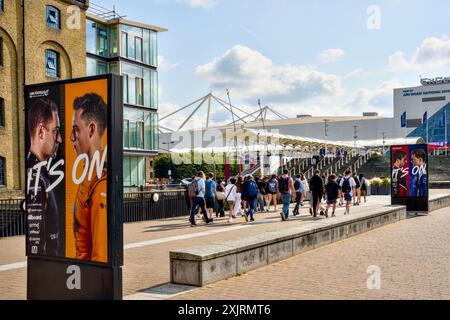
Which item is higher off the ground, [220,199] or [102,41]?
[102,41]

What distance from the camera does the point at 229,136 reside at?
148 ft

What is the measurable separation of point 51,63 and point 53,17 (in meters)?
2.61

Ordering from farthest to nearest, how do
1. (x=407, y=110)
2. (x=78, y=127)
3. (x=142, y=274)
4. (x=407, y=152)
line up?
(x=407, y=110) < (x=407, y=152) < (x=142, y=274) < (x=78, y=127)

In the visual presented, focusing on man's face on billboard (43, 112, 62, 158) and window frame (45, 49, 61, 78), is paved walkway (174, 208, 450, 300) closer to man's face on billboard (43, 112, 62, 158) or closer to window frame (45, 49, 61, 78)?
man's face on billboard (43, 112, 62, 158)

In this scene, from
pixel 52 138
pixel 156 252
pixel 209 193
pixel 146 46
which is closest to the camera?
pixel 52 138

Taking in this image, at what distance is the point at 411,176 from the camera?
21062mm

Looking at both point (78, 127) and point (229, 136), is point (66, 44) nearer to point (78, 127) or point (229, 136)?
point (229, 136)

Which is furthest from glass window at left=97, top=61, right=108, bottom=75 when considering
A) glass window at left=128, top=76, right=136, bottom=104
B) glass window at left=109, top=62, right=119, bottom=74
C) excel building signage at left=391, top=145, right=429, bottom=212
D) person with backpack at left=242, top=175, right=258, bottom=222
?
excel building signage at left=391, top=145, right=429, bottom=212

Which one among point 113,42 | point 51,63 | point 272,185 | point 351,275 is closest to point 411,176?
point 272,185

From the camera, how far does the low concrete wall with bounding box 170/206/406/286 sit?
7.91 metres

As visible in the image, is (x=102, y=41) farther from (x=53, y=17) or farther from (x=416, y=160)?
(x=416, y=160)

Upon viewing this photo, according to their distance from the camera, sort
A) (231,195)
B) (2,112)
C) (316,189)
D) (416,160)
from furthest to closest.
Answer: (2,112) → (416,160) → (316,189) → (231,195)
